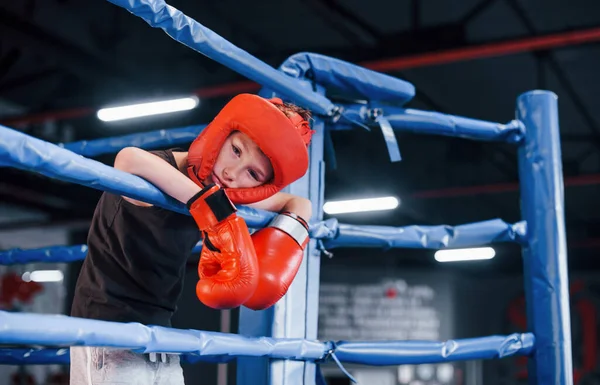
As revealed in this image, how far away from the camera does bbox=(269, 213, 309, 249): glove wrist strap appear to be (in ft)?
3.78

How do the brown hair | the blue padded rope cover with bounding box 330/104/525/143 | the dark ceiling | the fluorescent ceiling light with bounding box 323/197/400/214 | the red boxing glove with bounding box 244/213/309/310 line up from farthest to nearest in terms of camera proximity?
the fluorescent ceiling light with bounding box 323/197/400/214 → the dark ceiling → the blue padded rope cover with bounding box 330/104/525/143 → the brown hair → the red boxing glove with bounding box 244/213/309/310

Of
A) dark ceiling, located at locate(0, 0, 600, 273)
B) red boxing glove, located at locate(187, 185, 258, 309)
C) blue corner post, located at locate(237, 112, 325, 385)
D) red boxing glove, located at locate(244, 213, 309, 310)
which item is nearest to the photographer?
red boxing glove, located at locate(187, 185, 258, 309)

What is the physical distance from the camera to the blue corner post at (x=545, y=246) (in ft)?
4.95

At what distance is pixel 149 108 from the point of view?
204 inches

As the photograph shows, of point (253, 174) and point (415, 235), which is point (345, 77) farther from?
point (253, 174)

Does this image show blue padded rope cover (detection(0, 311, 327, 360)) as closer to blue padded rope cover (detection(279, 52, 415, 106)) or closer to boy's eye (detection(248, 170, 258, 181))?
boy's eye (detection(248, 170, 258, 181))

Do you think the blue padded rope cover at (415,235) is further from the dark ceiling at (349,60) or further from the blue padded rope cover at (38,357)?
the dark ceiling at (349,60)

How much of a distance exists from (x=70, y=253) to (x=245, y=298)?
2.59ft

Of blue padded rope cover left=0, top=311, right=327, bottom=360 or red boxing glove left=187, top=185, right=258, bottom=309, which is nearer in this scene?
blue padded rope cover left=0, top=311, right=327, bottom=360

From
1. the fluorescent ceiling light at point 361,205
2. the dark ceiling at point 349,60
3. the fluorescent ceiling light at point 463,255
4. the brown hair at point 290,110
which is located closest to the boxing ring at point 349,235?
the brown hair at point 290,110

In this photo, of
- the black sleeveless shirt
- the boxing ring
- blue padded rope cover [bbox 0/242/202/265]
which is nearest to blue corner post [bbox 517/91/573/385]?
the boxing ring

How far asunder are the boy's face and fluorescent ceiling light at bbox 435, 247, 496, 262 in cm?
903

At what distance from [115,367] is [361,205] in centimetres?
713

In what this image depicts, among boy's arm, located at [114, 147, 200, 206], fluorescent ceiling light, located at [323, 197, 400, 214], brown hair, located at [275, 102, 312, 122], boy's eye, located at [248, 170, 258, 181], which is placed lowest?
boy's arm, located at [114, 147, 200, 206]
